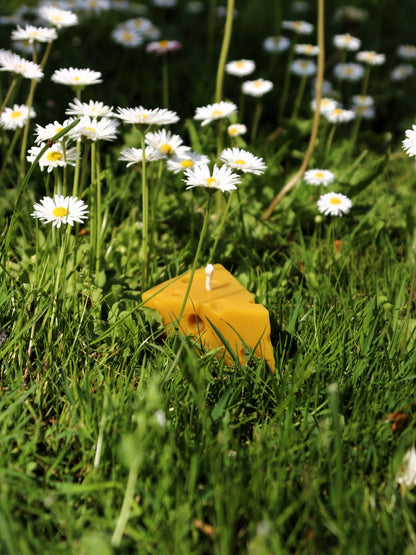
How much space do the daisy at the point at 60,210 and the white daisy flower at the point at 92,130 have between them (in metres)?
0.18

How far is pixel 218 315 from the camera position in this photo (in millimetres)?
1546

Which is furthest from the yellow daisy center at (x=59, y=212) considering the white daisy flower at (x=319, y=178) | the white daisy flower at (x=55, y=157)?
the white daisy flower at (x=319, y=178)

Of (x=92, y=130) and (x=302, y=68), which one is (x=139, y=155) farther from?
(x=302, y=68)

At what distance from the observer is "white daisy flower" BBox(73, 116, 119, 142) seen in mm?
1639

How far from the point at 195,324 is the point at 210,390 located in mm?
194

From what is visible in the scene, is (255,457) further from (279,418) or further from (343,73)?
(343,73)

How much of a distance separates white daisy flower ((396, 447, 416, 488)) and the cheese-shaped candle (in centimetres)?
39

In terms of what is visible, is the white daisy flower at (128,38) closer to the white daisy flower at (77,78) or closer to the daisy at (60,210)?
the white daisy flower at (77,78)

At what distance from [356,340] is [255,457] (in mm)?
504

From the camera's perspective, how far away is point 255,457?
1243mm

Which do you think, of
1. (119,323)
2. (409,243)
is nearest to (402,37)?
(409,243)

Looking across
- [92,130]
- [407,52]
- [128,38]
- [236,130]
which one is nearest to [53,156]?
[92,130]

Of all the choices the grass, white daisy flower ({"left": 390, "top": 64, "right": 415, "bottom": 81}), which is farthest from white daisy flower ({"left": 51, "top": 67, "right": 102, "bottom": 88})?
white daisy flower ({"left": 390, "top": 64, "right": 415, "bottom": 81})

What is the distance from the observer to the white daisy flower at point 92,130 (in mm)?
1639
